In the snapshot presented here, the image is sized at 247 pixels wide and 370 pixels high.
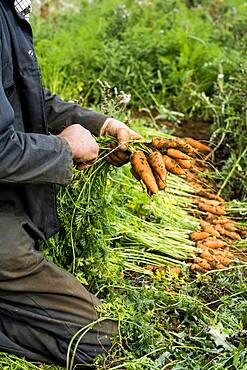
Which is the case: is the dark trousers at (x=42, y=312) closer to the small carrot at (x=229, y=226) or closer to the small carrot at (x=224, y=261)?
the small carrot at (x=224, y=261)

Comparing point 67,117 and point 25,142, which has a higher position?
point 25,142

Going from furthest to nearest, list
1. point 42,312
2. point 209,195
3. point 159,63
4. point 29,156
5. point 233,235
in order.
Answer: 1. point 159,63
2. point 209,195
3. point 233,235
4. point 42,312
5. point 29,156

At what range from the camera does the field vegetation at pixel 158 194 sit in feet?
11.6

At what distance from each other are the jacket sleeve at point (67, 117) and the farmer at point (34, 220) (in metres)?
0.21

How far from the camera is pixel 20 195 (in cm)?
344

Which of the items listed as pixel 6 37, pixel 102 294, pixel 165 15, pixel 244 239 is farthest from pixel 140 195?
pixel 165 15

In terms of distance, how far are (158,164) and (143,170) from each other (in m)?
0.08

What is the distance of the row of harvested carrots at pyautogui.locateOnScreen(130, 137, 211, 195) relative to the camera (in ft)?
11.7

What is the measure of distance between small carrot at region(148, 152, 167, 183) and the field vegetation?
A: 235mm

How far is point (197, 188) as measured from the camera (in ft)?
16.8

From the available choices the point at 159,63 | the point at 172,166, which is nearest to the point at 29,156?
the point at 172,166

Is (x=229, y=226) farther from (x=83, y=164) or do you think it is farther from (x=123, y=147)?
(x=83, y=164)

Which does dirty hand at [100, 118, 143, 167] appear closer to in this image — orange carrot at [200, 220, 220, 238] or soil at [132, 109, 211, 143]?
orange carrot at [200, 220, 220, 238]

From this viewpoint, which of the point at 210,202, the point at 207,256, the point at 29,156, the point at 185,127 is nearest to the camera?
the point at 29,156
